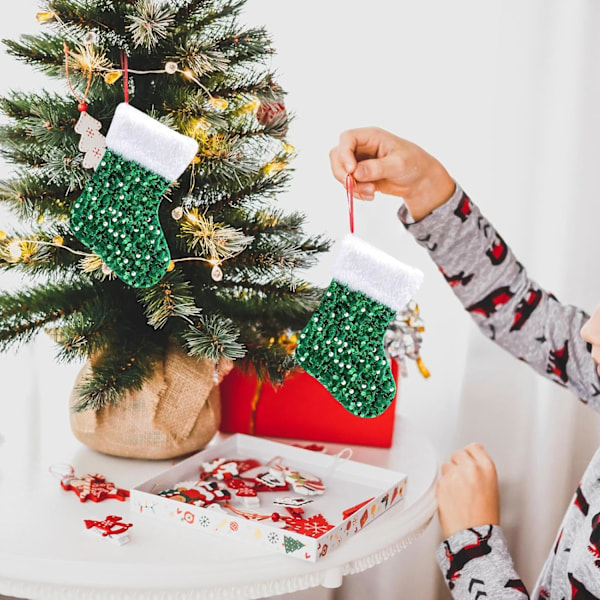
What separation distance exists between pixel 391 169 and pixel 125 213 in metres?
0.36

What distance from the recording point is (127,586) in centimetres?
77

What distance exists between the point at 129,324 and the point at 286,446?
290mm

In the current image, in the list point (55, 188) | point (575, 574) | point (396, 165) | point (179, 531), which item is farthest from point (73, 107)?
point (575, 574)

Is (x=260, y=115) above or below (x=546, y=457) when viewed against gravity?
above

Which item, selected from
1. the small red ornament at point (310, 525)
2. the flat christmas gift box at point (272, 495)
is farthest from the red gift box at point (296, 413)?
the small red ornament at point (310, 525)

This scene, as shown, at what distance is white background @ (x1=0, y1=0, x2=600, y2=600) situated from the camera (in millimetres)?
1355

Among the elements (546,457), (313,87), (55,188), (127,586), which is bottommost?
(127,586)

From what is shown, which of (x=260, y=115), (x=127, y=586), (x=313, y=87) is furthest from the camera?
(x=313, y=87)

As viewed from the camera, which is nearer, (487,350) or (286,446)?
(286,446)

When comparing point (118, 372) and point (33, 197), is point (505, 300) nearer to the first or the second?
point (118, 372)

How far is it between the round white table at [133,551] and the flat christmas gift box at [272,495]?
0.02m

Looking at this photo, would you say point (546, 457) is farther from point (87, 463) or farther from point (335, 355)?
point (87, 463)

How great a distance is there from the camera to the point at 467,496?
944mm

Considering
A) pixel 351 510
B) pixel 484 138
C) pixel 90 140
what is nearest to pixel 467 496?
pixel 351 510
